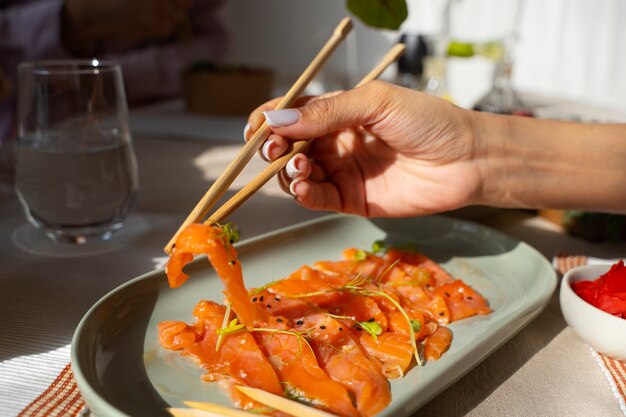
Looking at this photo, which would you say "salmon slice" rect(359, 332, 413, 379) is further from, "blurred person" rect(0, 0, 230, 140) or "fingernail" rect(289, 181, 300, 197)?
"blurred person" rect(0, 0, 230, 140)

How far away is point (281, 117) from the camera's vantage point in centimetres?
100

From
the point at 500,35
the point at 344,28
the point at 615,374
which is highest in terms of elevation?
the point at 344,28

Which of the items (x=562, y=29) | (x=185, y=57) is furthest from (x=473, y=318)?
(x=562, y=29)

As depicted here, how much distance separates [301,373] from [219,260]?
7.4 inches

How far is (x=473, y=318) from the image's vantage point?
3.16ft

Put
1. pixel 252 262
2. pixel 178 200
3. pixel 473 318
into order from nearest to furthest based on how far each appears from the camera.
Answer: pixel 473 318 < pixel 252 262 < pixel 178 200

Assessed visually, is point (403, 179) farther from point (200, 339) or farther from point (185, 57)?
point (185, 57)

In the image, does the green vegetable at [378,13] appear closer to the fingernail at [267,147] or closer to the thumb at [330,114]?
the thumb at [330,114]

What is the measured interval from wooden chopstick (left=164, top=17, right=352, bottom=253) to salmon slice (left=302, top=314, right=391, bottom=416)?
0.75ft

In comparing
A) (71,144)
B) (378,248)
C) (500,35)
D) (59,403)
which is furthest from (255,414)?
(500,35)

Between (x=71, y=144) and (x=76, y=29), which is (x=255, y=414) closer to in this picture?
(x=71, y=144)

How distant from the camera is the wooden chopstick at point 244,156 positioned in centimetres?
90

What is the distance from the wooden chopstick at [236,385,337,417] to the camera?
67cm

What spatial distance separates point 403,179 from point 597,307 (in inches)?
18.6
